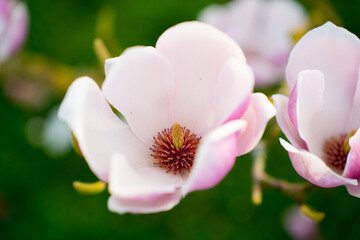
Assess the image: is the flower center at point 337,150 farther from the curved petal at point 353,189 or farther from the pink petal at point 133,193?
the pink petal at point 133,193

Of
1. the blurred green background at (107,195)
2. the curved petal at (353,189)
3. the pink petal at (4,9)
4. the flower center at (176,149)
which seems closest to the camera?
the curved petal at (353,189)

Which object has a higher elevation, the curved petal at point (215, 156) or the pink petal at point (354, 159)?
the curved petal at point (215, 156)

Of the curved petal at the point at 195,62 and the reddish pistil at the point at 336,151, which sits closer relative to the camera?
the curved petal at the point at 195,62

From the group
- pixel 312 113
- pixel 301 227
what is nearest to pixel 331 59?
pixel 312 113

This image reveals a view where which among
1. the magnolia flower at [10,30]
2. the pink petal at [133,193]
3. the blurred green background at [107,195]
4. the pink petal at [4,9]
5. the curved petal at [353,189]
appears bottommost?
the blurred green background at [107,195]

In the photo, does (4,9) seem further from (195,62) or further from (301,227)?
(301,227)

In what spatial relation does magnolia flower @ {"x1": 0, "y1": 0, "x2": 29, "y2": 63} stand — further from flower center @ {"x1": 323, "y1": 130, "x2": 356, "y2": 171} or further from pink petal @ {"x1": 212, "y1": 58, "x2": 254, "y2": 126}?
flower center @ {"x1": 323, "y1": 130, "x2": 356, "y2": 171}

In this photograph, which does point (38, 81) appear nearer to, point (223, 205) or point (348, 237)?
point (223, 205)

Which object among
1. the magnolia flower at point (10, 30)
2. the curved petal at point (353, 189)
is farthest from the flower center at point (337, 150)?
the magnolia flower at point (10, 30)

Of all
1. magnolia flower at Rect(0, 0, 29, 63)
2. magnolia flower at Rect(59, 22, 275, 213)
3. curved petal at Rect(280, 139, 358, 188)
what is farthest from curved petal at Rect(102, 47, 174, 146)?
magnolia flower at Rect(0, 0, 29, 63)

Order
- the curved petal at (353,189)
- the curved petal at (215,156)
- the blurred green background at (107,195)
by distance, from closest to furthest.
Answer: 1. the curved petal at (215,156)
2. the curved petal at (353,189)
3. the blurred green background at (107,195)
